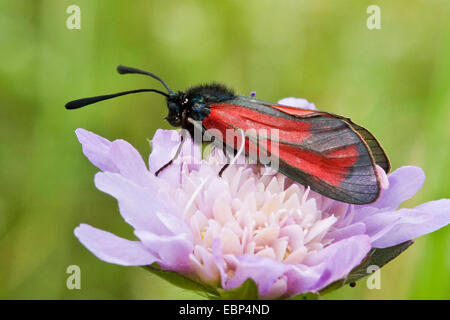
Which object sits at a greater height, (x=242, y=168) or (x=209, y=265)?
(x=242, y=168)

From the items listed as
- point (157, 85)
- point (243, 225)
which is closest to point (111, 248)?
point (243, 225)

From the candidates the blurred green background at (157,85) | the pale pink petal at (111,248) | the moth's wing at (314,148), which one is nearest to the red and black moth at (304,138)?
the moth's wing at (314,148)

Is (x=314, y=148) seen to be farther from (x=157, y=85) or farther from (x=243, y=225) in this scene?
(x=157, y=85)

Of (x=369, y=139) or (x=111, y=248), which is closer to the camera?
(x=111, y=248)

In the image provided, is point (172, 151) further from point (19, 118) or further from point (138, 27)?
point (138, 27)

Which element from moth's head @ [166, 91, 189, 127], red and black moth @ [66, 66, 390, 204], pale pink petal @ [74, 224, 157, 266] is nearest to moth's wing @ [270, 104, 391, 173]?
red and black moth @ [66, 66, 390, 204]
